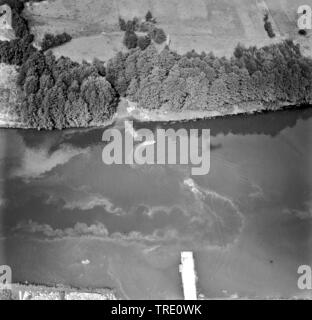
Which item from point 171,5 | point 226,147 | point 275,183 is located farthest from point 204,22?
point 275,183

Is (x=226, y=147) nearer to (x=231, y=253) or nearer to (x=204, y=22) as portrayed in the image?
(x=231, y=253)

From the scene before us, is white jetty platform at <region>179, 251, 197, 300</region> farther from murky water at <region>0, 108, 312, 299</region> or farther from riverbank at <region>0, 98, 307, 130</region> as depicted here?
riverbank at <region>0, 98, 307, 130</region>

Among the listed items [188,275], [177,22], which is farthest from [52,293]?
[177,22]

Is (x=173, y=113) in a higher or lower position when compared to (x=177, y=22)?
lower

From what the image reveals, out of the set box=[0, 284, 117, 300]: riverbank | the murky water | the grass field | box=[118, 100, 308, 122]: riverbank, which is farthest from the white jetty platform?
the grass field

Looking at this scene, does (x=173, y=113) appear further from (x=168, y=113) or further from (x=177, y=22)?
(x=177, y=22)

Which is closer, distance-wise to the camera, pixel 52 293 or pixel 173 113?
pixel 52 293
